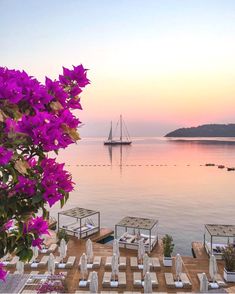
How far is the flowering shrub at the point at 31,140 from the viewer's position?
261 centimetres

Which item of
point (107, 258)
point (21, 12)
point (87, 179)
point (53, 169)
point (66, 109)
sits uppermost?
point (21, 12)

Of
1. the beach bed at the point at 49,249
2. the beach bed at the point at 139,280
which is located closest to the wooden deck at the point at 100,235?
the beach bed at the point at 49,249

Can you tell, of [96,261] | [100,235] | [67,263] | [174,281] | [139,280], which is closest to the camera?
[139,280]

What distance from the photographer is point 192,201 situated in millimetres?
59656

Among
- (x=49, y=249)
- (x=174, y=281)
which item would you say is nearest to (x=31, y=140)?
(x=174, y=281)

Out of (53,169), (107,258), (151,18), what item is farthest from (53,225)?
(151,18)

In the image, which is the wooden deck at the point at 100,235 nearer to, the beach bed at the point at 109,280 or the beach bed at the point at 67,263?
the beach bed at the point at 67,263

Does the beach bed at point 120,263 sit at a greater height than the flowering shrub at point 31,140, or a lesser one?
lesser

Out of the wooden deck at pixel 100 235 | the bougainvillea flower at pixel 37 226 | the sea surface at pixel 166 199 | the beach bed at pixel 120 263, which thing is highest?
the bougainvillea flower at pixel 37 226

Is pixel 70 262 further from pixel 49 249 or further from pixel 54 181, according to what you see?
pixel 54 181

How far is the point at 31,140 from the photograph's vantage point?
2680 mm

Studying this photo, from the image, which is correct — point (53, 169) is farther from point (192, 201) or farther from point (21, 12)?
point (192, 201)

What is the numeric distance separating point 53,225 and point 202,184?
2002 inches

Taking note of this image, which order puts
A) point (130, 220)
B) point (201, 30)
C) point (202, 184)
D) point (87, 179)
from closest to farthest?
point (130, 220)
point (201, 30)
point (202, 184)
point (87, 179)
